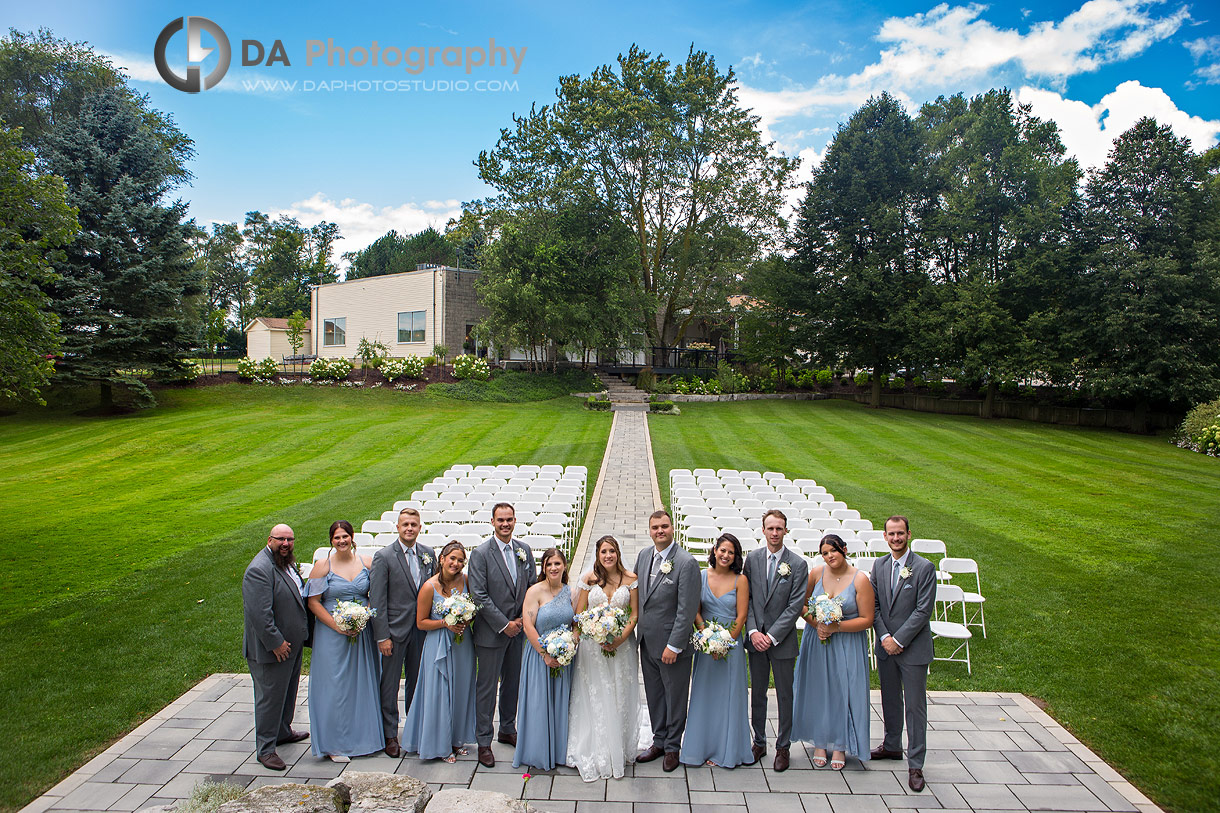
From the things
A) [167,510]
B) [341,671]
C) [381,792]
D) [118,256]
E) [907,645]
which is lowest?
[167,510]

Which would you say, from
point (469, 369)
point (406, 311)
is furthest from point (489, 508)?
point (406, 311)

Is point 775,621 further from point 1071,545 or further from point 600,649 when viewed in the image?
point 1071,545

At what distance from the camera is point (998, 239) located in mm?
30469

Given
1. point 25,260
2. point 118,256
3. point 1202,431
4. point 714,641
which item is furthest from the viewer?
point 118,256

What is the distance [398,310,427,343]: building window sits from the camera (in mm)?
34875

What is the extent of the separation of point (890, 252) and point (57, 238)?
3123 centimetres

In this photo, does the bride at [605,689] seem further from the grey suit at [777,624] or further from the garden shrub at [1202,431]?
the garden shrub at [1202,431]

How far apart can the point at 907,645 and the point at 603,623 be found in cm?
231

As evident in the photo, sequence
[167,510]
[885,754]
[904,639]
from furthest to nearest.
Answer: [167,510] < [885,754] < [904,639]

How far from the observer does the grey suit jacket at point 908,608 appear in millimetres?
4982

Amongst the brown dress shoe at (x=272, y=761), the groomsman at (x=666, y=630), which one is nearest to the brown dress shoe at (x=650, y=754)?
the groomsman at (x=666, y=630)

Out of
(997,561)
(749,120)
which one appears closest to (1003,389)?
(749,120)

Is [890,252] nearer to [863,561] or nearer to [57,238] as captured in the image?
[863,561]

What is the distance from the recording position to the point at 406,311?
35281mm
